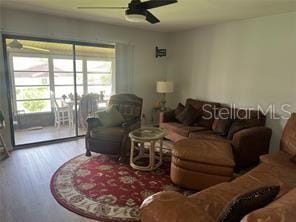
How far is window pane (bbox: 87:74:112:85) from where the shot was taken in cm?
515

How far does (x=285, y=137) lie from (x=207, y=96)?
7.29 feet

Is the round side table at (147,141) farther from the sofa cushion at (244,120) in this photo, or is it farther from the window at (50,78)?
the window at (50,78)

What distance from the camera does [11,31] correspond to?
3887 millimetres

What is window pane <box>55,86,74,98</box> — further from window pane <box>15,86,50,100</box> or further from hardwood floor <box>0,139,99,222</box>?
hardwood floor <box>0,139,99,222</box>

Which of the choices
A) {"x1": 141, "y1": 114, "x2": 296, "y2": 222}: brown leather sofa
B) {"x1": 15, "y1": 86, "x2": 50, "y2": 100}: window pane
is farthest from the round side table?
{"x1": 15, "y1": 86, "x2": 50, "y2": 100}: window pane

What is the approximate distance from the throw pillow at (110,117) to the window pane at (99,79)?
125 cm

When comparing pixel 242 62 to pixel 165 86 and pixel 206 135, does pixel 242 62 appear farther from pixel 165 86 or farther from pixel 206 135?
pixel 165 86

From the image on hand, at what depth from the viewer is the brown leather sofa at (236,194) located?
1.06 meters

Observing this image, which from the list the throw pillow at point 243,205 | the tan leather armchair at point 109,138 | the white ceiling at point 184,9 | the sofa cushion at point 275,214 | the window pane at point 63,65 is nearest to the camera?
the sofa cushion at point 275,214

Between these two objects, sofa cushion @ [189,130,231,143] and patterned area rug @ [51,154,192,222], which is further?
sofa cushion @ [189,130,231,143]

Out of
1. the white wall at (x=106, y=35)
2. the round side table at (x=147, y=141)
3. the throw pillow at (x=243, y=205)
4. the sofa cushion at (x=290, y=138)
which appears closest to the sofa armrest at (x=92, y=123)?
the round side table at (x=147, y=141)

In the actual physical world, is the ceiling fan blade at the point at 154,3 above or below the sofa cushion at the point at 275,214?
above

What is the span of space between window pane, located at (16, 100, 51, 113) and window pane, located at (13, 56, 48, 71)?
0.64m

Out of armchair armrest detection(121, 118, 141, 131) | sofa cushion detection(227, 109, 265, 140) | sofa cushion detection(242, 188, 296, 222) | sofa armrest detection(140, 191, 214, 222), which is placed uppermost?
sofa cushion detection(242, 188, 296, 222)
